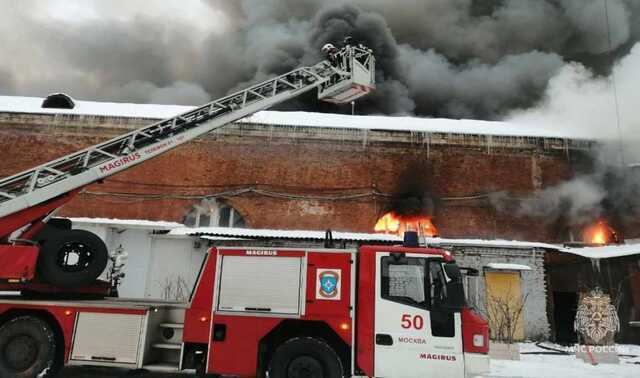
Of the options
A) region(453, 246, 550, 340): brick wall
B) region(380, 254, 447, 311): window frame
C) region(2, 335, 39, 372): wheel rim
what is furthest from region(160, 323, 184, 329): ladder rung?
region(453, 246, 550, 340): brick wall

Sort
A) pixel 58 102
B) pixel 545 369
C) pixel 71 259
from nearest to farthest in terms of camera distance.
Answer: pixel 71 259, pixel 545 369, pixel 58 102

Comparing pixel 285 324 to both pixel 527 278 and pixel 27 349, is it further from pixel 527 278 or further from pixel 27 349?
pixel 527 278

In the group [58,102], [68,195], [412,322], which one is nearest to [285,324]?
[412,322]

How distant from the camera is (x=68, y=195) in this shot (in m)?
7.91

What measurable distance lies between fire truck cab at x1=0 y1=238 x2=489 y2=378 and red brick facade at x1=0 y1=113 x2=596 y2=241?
12275 millimetres

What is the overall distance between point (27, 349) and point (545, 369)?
31.7 feet

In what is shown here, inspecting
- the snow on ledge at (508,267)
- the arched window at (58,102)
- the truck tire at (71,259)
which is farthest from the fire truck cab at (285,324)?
the arched window at (58,102)

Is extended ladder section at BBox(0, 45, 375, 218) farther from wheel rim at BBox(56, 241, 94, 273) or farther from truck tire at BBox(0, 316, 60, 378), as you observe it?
truck tire at BBox(0, 316, 60, 378)

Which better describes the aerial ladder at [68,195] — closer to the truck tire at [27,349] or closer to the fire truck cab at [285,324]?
the fire truck cab at [285,324]

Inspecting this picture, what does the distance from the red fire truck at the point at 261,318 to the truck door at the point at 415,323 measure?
0.5 inches

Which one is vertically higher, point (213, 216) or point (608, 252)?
point (213, 216)

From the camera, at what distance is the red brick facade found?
18906mm

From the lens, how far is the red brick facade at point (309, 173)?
18.9 m

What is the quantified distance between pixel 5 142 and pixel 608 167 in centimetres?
2581
